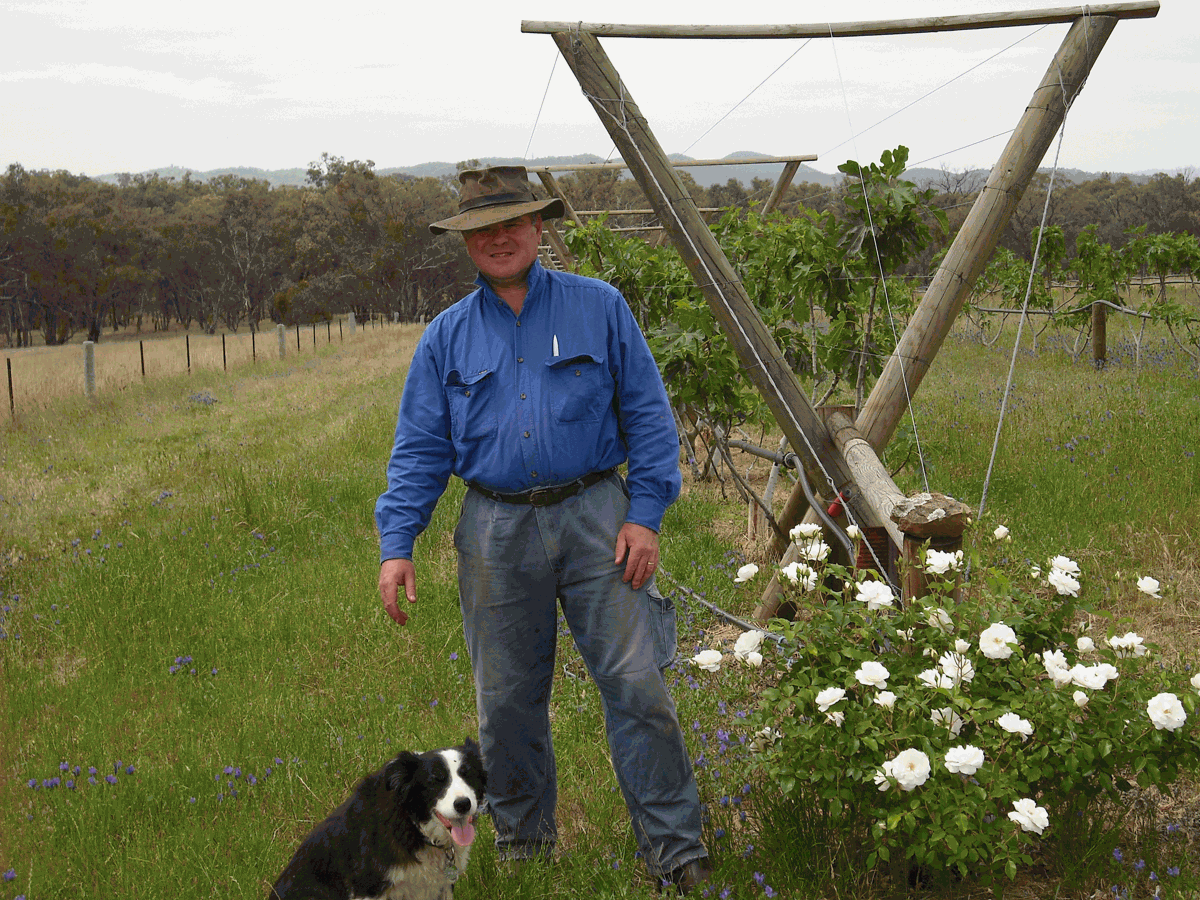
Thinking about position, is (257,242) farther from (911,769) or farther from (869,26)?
(911,769)

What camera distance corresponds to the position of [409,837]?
261 centimetres

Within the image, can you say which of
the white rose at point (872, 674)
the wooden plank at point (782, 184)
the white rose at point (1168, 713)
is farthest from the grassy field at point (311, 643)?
the wooden plank at point (782, 184)

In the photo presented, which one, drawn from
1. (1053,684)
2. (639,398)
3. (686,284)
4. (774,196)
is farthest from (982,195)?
(774,196)

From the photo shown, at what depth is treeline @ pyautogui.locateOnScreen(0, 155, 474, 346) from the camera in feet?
166

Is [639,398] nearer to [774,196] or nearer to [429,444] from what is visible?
[429,444]

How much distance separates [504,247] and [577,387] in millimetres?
521

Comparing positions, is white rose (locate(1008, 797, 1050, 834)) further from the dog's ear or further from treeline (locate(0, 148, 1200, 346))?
treeline (locate(0, 148, 1200, 346))

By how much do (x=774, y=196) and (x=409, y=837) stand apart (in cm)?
826

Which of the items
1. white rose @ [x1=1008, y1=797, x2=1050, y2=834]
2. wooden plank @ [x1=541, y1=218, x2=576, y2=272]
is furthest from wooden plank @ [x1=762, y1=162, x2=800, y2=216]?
white rose @ [x1=1008, y1=797, x2=1050, y2=834]

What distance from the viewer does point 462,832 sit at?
2561 millimetres

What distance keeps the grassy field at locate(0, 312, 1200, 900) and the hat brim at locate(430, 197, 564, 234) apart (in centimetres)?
175

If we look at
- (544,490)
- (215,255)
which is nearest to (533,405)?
(544,490)

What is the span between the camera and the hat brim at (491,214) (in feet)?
9.14

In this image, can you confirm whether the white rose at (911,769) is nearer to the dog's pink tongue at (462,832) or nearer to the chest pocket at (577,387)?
the dog's pink tongue at (462,832)
